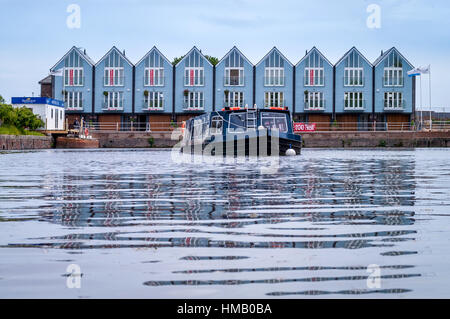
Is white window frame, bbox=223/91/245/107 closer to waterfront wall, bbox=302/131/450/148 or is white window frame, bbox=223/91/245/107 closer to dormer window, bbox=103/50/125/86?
dormer window, bbox=103/50/125/86

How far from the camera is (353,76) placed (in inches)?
2785

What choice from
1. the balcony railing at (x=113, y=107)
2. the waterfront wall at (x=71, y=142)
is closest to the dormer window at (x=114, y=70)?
the balcony railing at (x=113, y=107)

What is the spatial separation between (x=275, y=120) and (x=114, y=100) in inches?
1660

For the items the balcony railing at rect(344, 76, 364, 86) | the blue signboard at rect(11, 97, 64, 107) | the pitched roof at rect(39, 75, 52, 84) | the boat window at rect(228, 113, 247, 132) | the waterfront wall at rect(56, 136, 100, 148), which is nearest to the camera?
the boat window at rect(228, 113, 247, 132)

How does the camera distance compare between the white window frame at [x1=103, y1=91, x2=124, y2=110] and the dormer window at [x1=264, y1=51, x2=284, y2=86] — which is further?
the dormer window at [x1=264, y1=51, x2=284, y2=86]

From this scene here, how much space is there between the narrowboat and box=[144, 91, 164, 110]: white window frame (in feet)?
127

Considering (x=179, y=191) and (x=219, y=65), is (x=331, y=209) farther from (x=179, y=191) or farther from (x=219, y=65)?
(x=219, y=65)

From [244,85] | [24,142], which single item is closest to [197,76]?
[244,85]

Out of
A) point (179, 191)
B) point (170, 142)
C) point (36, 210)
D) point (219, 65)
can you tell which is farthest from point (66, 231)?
point (219, 65)

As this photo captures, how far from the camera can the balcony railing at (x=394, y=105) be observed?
70369mm

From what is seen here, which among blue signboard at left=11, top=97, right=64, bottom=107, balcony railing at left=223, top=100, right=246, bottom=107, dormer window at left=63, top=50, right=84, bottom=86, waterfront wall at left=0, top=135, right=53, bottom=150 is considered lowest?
waterfront wall at left=0, top=135, right=53, bottom=150

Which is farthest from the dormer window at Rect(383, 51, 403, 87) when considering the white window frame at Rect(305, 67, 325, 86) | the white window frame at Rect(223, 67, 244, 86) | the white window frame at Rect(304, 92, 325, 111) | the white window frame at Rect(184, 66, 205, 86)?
the white window frame at Rect(184, 66, 205, 86)

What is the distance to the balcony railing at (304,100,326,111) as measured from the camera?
7000 cm

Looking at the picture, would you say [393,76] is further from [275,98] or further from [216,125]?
[216,125]
